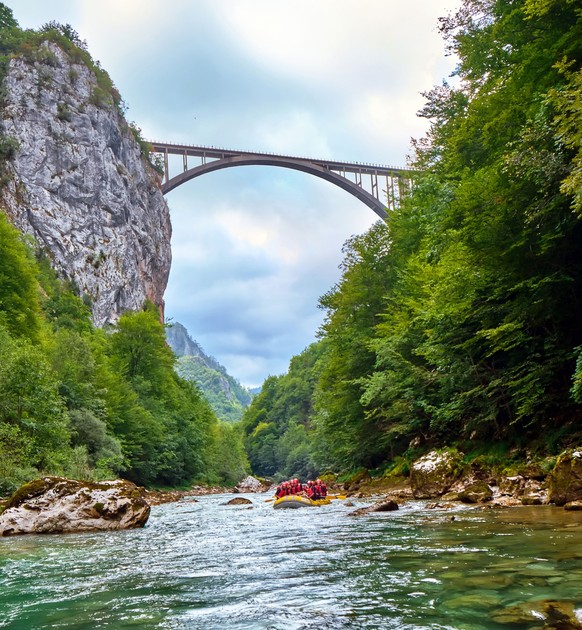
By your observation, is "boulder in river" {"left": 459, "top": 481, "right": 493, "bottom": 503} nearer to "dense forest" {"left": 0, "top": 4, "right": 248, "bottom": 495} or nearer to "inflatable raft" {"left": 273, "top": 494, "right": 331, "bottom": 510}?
"inflatable raft" {"left": 273, "top": 494, "right": 331, "bottom": 510}

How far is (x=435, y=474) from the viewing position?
14.5 metres

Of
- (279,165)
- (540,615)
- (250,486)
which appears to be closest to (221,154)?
(279,165)

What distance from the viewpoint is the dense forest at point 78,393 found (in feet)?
57.4

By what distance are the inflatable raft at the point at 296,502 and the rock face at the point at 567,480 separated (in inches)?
337

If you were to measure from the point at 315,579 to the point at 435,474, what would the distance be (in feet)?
35.4

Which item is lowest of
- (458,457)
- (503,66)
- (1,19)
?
(458,457)

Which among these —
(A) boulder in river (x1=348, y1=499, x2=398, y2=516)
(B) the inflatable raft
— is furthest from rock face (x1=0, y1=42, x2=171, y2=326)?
(A) boulder in river (x1=348, y1=499, x2=398, y2=516)

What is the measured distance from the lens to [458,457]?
1473cm

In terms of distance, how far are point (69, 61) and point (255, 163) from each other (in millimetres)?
23191

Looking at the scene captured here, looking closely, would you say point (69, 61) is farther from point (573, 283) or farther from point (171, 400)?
point (573, 283)

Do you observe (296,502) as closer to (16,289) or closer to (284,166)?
(16,289)

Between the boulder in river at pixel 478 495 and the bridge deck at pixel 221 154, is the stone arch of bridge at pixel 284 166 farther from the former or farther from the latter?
the boulder in river at pixel 478 495

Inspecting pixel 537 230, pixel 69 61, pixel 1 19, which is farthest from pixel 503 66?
pixel 1 19

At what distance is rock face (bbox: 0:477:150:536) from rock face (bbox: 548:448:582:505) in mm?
7948
